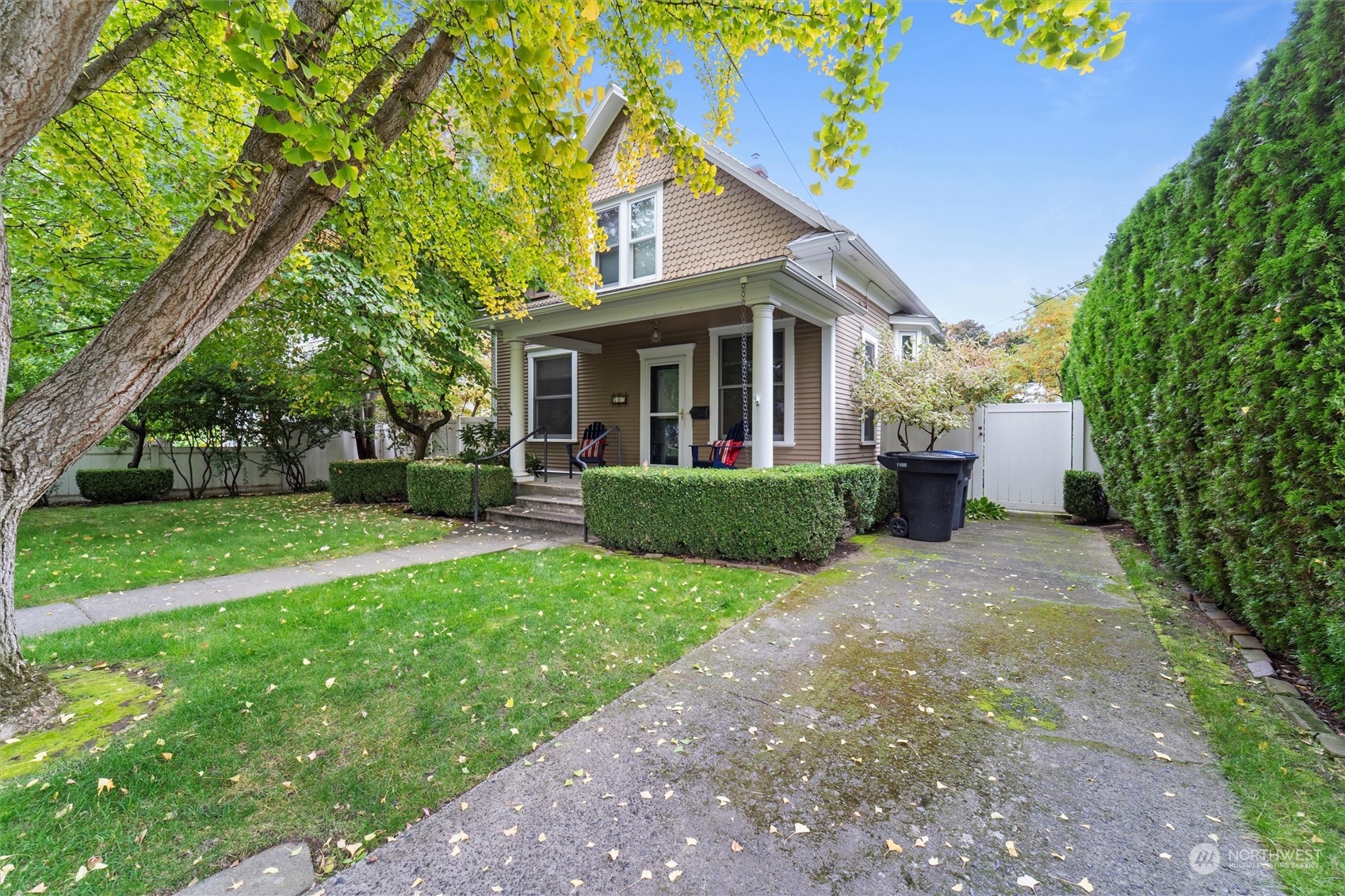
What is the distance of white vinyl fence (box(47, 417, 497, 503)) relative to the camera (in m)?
11.0

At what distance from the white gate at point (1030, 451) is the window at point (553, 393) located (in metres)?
7.57

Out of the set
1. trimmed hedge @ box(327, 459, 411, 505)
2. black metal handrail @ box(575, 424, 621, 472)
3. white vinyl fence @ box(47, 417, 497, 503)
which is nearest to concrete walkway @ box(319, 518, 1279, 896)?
black metal handrail @ box(575, 424, 621, 472)

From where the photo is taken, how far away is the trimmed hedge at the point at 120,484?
10406 millimetres

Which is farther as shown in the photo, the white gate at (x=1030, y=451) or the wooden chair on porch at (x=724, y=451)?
the white gate at (x=1030, y=451)

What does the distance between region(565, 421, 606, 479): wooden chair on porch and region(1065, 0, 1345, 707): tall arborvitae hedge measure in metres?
7.23

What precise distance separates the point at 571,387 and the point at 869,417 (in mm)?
5624

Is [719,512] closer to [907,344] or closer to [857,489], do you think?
[857,489]

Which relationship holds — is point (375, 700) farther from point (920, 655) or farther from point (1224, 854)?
point (1224, 854)

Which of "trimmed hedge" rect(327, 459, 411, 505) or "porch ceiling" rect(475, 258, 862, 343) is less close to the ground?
"porch ceiling" rect(475, 258, 862, 343)

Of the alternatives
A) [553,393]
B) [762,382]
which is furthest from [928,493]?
[553,393]

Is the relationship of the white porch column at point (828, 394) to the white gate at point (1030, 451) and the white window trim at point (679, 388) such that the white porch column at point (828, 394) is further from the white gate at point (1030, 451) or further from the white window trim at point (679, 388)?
the white gate at point (1030, 451)

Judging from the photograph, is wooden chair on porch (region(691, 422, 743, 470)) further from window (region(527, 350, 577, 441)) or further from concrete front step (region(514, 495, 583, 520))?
window (region(527, 350, 577, 441))

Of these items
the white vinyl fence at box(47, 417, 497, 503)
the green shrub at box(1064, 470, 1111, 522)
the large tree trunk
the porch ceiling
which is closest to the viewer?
the large tree trunk

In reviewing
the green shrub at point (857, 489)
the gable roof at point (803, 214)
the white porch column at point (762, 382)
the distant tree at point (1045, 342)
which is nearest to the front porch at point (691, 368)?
the white porch column at point (762, 382)
